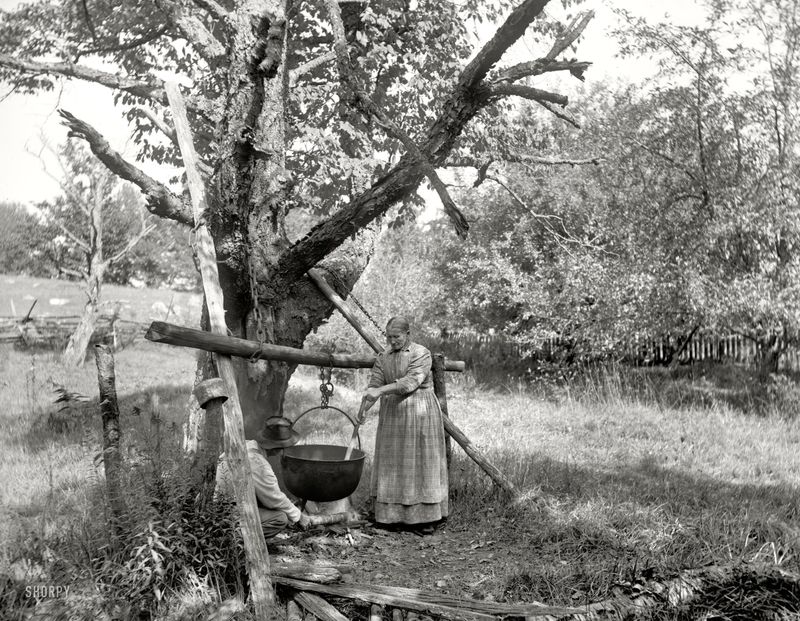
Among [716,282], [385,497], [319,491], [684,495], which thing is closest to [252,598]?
[319,491]

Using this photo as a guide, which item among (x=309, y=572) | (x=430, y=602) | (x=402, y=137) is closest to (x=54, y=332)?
(x=402, y=137)

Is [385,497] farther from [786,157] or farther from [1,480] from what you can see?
[786,157]

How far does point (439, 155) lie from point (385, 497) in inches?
127

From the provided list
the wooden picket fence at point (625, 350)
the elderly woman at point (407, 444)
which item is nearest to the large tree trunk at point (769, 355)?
the wooden picket fence at point (625, 350)

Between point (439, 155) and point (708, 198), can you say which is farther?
point (708, 198)

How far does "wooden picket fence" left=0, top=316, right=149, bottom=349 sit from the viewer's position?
20.3m

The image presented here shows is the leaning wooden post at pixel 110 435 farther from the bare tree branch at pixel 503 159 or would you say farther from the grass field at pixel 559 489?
the bare tree branch at pixel 503 159

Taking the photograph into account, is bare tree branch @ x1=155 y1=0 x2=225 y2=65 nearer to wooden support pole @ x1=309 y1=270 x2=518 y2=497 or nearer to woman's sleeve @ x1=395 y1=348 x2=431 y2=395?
wooden support pole @ x1=309 y1=270 x2=518 y2=497

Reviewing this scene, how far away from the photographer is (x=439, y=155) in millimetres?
5832

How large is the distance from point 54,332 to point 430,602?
20982 millimetres

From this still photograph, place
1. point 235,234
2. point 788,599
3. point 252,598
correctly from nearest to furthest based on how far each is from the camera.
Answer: point 252,598 → point 788,599 → point 235,234

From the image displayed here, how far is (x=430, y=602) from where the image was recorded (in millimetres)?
4293

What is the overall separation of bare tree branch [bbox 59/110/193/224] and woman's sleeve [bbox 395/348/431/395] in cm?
253

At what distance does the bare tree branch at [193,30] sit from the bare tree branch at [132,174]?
2352 millimetres
